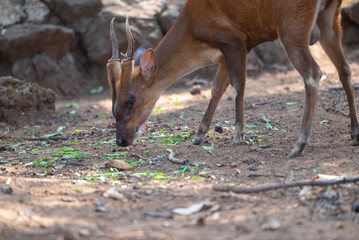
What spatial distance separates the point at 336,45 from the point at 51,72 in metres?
5.78

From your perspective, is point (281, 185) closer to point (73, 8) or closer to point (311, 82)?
point (311, 82)

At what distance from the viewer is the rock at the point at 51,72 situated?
29.2ft

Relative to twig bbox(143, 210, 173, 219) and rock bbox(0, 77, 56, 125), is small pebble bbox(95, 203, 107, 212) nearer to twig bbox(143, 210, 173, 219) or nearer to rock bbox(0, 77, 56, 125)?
twig bbox(143, 210, 173, 219)

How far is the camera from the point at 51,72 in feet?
29.8

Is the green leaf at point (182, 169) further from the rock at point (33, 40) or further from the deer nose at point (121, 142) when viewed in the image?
the rock at point (33, 40)

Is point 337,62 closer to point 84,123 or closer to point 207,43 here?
point 207,43

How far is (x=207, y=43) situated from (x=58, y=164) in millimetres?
2022

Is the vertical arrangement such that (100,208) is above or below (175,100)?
above

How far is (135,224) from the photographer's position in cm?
291

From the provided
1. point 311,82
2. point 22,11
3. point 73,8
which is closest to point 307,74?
point 311,82

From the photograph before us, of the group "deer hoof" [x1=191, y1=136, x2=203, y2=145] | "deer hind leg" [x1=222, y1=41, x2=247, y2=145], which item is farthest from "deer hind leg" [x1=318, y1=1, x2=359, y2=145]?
"deer hoof" [x1=191, y1=136, x2=203, y2=145]

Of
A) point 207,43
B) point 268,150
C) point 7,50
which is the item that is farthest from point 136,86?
point 7,50

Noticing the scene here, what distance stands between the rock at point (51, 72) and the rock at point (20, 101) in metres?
1.74

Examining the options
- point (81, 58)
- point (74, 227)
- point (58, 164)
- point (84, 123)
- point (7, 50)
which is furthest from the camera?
point (81, 58)
